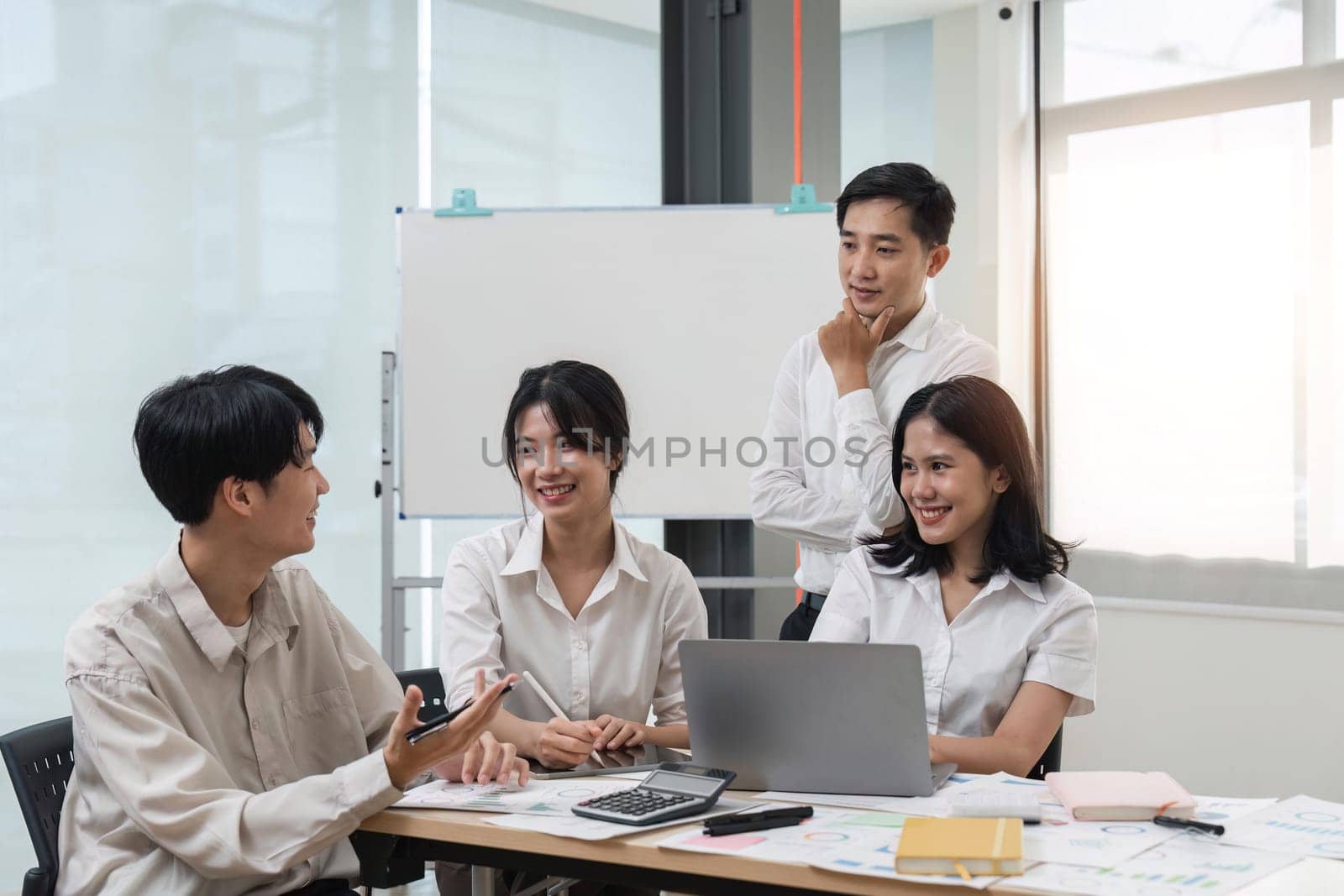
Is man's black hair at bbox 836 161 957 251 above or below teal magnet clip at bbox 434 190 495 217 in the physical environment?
below

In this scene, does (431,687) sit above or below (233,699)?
below

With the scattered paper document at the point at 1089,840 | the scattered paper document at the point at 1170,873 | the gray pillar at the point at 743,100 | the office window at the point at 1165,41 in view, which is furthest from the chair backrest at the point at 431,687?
the office window at the point at 1165,41

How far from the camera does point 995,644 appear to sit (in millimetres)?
1921

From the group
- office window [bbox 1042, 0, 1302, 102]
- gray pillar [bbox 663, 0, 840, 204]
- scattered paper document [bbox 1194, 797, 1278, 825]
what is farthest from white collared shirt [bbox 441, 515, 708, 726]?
office window [bbox 1042, 0, 1302, 102]

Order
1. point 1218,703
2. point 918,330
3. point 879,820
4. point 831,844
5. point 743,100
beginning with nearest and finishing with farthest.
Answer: point 831,844, point 879,820, point 918,330, point 743,100, point 1218,703

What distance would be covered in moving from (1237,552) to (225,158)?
335cm

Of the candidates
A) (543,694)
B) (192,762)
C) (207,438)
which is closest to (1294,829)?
(543,694)

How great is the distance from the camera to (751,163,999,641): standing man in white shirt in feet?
7.80

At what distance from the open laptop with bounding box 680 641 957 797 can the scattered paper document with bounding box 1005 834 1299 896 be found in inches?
11.6

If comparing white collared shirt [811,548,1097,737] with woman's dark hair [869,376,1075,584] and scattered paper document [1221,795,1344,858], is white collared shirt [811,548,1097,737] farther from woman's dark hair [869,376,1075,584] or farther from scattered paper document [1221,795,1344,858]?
scattered paper document [1221,795,1344,858]

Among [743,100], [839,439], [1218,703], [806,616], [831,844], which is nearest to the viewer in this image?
[831,844]

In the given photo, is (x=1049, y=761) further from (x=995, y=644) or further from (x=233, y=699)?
(x=233, y=699)

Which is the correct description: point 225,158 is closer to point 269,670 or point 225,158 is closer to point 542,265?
point 542,265

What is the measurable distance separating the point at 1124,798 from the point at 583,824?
0.68 metres
